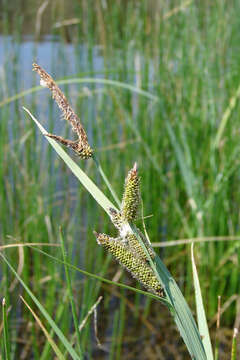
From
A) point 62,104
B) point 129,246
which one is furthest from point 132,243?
point 62,104

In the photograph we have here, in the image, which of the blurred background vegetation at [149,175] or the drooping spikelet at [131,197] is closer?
the drooping spikelet at [131,197]

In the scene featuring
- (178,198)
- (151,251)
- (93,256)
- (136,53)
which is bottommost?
(93,256)

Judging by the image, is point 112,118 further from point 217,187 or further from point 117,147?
point 217,187

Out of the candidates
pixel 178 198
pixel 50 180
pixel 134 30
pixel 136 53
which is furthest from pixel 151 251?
pixel 134 30

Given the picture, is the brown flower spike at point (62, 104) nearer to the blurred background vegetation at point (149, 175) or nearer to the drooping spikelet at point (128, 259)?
the drooping spikelet at point (128, 259)

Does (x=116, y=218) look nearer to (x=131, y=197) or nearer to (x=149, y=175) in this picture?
(x=131, y=197)

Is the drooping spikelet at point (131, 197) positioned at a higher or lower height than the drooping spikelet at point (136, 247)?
higher

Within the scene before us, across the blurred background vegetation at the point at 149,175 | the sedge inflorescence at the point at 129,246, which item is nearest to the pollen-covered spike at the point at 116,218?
the sedge inflorescence at the point at 129,246
